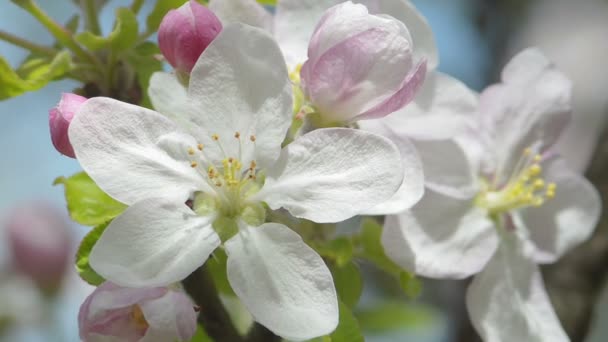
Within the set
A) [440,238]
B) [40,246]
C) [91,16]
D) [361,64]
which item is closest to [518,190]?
[440,238]

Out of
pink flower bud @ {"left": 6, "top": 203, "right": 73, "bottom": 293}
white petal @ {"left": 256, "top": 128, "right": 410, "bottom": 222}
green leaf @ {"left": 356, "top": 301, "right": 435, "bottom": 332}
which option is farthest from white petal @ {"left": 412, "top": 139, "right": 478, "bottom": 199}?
pink flower bud @ {"left": 6, "top": 203, "right": 73, "bottom": 293}

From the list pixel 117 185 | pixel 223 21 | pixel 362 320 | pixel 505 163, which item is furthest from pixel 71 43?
pixel 362 320

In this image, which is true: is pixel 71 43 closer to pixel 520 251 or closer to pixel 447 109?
pixel 447 109

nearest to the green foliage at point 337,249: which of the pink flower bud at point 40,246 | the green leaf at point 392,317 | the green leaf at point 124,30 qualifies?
the green leaf at point 124,30

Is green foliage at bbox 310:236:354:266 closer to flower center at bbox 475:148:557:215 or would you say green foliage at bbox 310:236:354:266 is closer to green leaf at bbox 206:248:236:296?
green leaf at bbox 206:248:236:296

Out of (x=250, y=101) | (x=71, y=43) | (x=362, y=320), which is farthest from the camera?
(x=362, y=320)

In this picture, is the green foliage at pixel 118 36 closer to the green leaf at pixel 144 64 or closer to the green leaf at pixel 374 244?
the green leaf at pixel 144 64
